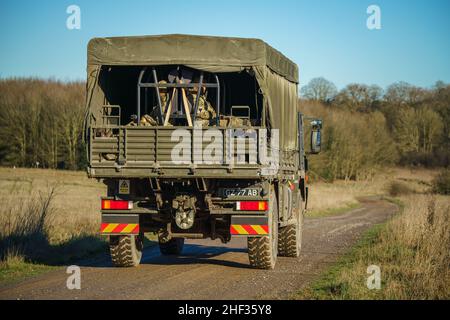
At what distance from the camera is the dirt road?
8.95 meters

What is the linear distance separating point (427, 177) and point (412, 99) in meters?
19.4

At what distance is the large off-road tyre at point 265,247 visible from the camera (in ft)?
36.9

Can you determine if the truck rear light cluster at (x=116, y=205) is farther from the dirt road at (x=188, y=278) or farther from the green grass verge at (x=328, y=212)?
the green grass verge at (x=328, y=212)

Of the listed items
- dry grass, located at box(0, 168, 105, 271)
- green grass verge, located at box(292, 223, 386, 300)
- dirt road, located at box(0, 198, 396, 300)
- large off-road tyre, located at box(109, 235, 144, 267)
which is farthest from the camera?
dry grass, located at box(0, 168, 105, 271)

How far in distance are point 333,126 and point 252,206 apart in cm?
4637

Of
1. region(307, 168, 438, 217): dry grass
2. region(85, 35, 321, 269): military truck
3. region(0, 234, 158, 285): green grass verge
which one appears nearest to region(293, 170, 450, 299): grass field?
region(85, 35, 321, 269): military truck

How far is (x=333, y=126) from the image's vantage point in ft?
185

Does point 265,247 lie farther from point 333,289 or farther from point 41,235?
point 41,235

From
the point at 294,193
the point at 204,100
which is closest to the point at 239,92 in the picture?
the point at 204,100

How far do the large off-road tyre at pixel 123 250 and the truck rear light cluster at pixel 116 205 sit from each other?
0.58 m

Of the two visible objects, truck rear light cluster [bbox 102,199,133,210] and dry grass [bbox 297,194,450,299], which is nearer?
dry grass [bbox 297,194,450,299]

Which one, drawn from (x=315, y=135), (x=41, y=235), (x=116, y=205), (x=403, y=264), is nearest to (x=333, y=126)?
(x=315, y=135)

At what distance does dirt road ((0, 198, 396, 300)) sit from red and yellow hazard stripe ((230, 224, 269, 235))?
69 cm

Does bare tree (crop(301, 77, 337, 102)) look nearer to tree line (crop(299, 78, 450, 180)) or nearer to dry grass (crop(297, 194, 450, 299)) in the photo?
tree line (crop(299, 78, 450, 180))
